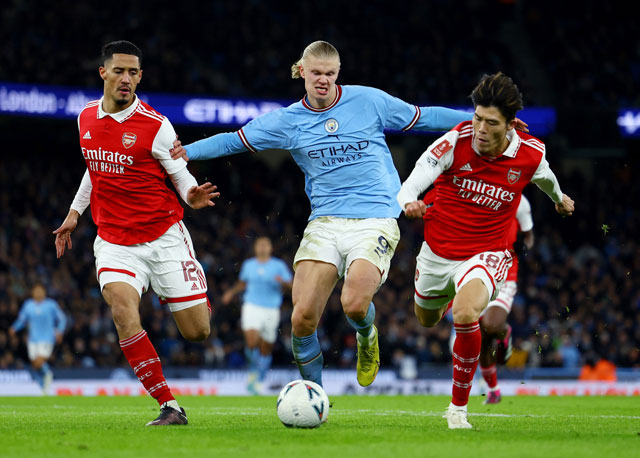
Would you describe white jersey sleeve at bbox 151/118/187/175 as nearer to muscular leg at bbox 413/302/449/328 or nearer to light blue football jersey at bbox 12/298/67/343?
muscular leg at bbox 413/302/449/328

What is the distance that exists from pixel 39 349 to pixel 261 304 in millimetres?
4315

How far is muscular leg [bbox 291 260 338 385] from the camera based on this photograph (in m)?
7.31

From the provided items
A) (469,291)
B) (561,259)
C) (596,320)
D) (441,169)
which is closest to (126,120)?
(441,169)

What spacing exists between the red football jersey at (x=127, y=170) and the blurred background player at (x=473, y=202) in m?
1.98

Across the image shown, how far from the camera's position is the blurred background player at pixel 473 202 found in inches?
270

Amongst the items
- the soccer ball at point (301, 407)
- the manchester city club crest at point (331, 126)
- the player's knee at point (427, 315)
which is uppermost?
the manchester city club crest at point (331, 126)

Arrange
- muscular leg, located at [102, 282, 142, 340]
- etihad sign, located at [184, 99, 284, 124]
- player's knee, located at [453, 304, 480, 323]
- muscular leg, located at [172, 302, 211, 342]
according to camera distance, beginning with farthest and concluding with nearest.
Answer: etihad sign, located at [184, 99, 284, 124], muscular leg, located at [172, 302, 211, 342], muscular leg, located at [102, 282, 142, 340], player's knee, located at [453, 304, 480, 323]

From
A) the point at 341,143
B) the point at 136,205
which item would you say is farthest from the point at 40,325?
the point at 341,143

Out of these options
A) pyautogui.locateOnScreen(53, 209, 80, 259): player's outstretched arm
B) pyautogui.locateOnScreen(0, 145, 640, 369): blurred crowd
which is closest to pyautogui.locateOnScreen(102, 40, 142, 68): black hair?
pyautogui.locateOnScreen(53, 209, 80, 259): player's outstretched arm

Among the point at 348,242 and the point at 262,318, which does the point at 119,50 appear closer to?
the point at 348,242

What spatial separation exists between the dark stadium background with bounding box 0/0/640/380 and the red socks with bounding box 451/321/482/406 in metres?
12.1

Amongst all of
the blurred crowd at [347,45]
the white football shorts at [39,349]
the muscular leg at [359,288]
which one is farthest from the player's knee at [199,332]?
the blurred crowd at [347,45]

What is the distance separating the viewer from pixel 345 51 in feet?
81.4

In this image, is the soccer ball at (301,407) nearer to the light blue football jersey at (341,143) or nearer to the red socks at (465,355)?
the red socks at (465,355)
